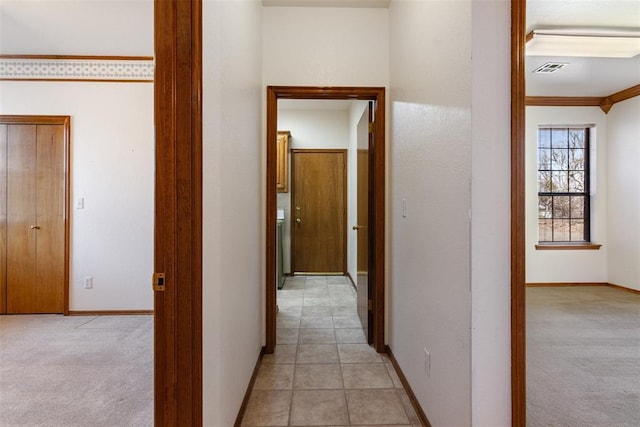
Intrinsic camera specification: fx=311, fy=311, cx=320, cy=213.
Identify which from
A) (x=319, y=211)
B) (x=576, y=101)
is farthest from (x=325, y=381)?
(x=576, y=101)

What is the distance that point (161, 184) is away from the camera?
3.62 ft

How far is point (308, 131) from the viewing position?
5160 mm

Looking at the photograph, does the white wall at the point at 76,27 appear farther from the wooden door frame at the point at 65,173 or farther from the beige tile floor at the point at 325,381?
the beige tile floor at the point at 325,381

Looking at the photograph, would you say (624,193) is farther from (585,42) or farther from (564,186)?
(585,42)

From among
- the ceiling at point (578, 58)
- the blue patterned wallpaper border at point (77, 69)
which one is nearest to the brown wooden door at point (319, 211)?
the blue patterned wallpaper border at point (77, 69)

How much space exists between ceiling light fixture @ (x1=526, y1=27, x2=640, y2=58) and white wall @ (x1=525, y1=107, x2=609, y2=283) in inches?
51.2

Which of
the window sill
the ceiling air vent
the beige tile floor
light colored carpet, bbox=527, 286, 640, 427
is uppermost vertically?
the ceiling air vent

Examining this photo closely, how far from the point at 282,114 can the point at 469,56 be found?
13.9 feet

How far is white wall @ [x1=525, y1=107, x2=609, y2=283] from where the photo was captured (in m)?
4.25

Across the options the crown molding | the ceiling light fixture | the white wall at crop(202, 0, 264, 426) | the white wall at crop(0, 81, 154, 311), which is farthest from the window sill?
the white wall at crop(0, 81, 154, 311)

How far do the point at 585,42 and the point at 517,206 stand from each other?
2.81 metres

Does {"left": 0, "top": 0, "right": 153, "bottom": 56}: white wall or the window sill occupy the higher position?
{"left": 0, "top": 0, "right": 153, "bottom": 56}: white wall

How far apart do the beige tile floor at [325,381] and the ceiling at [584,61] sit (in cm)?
293

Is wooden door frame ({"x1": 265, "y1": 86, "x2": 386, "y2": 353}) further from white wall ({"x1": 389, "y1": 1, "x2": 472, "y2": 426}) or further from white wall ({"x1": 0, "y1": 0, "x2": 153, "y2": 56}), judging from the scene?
white wall ({"x1": 0, "y1": 0, "x2": 153, "y2": 56})
